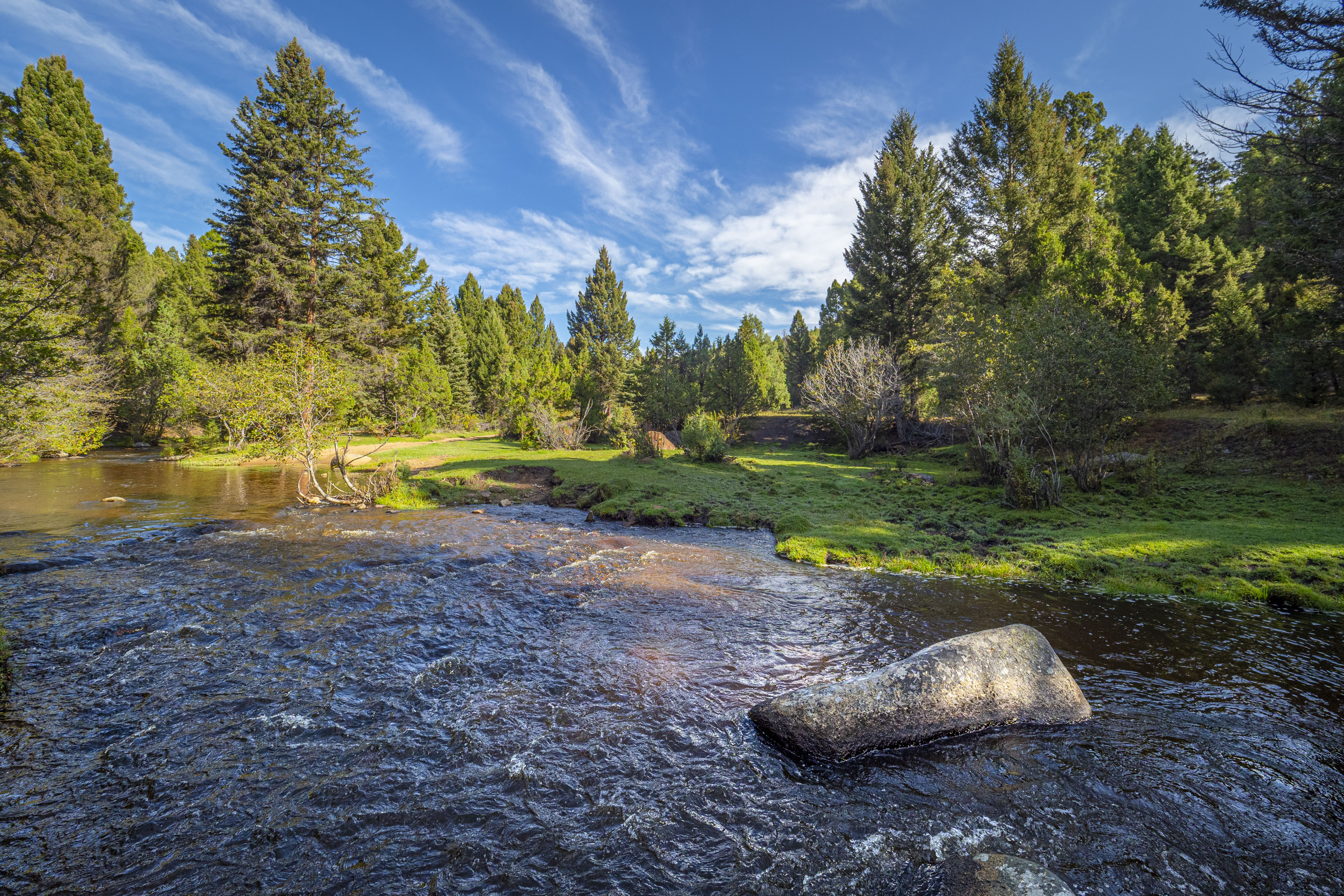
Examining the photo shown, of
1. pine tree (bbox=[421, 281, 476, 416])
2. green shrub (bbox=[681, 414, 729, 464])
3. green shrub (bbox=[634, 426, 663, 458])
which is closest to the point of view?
green shrub (bbox=[634, 426, 663, 458])

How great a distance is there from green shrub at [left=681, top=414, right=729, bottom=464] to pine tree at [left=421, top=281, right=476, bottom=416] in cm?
3182

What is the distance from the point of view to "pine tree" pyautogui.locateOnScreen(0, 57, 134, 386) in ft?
98.7

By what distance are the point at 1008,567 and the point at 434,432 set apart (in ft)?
154

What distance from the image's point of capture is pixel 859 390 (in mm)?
31125

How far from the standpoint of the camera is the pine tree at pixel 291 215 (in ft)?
97.2

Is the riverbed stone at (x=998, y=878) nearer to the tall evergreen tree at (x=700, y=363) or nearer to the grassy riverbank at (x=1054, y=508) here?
the grassy riverbank at (x=1054, y=508)

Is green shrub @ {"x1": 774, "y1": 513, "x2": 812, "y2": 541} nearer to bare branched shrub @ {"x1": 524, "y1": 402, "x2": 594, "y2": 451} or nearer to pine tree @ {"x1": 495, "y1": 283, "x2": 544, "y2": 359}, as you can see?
bare branched shrub @ {"x1": 524, "y1": 402, "x2": 594, "y2": 451}

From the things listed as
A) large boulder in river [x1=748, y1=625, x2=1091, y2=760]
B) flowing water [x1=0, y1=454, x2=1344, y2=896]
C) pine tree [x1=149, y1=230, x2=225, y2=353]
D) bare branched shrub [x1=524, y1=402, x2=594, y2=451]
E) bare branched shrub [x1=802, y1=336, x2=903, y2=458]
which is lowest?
flowing water [x1=0, y1=454, x2=1344, y2=896]

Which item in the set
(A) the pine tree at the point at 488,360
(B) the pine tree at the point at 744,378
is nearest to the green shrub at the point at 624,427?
(B) the pine tree at the point at 744,378

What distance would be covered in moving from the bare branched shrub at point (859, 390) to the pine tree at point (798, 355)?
3574 centimetres

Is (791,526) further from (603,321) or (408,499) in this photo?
(603,321)

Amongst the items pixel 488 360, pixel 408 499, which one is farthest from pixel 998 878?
pixel 488 360

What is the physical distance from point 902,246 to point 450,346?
146ft

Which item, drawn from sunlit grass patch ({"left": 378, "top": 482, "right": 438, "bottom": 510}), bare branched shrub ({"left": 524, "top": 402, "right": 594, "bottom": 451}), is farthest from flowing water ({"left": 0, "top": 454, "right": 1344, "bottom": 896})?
bare branched shrub ({"left": 524, "top": 402, "right": 594, "bottom": 451})
